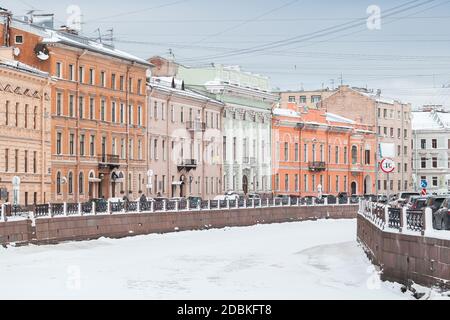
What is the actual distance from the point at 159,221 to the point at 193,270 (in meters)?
21.2

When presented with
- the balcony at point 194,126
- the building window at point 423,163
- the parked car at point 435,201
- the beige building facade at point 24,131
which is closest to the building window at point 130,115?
the balcony at point 194,126

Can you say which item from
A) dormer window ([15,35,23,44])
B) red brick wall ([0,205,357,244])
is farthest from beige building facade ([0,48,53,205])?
red brick wall ([0,205,357,244])

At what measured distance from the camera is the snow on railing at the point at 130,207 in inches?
1770

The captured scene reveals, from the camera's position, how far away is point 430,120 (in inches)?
4840

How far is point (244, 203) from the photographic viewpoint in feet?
229

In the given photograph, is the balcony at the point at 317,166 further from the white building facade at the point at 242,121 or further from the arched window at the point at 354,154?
the arched window at the point at 354,154

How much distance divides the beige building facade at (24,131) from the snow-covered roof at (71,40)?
2273 millimetres

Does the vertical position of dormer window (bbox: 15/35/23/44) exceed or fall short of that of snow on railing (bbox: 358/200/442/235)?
it exceeds it

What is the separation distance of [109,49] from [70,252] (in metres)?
29.4

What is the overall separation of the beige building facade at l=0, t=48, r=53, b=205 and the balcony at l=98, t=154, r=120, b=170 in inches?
226

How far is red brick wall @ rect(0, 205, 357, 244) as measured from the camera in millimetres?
46312

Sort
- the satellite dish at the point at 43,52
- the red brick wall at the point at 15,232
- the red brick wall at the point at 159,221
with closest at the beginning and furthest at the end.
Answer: the red brick wall at the point at 15,232 < the red brick wall at the point at 159,221 < the satellite dish at the point at 43,52

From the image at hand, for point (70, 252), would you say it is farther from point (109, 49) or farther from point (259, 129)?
point (259, 129)

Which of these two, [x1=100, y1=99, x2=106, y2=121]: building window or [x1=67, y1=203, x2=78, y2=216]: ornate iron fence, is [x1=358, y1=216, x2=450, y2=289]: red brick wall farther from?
[x1=100, y1=99, x2=106, y2=121]: building window
